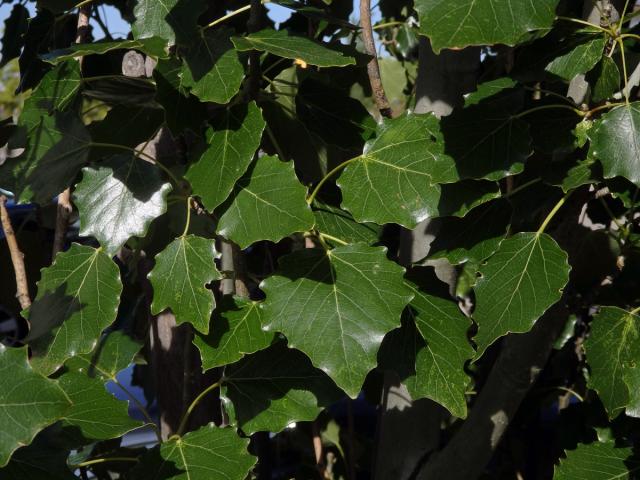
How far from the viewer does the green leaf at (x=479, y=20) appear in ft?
3.09

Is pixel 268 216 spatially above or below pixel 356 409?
above

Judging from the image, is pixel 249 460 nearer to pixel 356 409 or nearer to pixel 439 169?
pixel 439 169

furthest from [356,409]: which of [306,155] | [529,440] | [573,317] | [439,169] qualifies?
[439,169]

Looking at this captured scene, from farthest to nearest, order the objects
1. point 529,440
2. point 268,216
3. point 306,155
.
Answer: point 529,440 → point 306,155 → point 268,216

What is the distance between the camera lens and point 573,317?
6.23 feet

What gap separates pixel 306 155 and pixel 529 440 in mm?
1143

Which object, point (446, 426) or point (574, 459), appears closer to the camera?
point (574, 459)

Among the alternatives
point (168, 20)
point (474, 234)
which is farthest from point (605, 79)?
point (168, 20)

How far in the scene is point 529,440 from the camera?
2.18 meters

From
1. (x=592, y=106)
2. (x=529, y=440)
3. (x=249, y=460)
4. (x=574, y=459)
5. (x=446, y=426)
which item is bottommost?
(x=529, y=440)

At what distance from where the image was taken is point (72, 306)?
3.92ft

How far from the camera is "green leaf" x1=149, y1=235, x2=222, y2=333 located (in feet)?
3.72

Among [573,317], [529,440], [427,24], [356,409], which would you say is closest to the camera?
[427,24]

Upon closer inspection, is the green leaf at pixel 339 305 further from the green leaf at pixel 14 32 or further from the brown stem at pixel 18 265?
the green leaf at pixel 14 32
